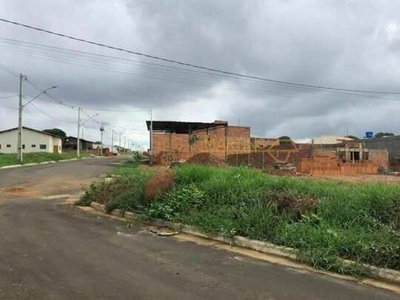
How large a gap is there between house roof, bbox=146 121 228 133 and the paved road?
4595 centimetres

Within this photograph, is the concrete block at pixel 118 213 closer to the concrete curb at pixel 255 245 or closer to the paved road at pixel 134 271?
the concrete curb at pixel 255 245

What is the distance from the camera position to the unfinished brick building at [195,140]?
56.1m

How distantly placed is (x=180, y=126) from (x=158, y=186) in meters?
46.7

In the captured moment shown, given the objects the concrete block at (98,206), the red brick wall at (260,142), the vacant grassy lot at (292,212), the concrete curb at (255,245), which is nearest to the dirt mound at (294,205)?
the vacant grassy lot at (292,212)

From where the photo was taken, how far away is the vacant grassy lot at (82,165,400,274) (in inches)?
332

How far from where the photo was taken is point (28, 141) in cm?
9425

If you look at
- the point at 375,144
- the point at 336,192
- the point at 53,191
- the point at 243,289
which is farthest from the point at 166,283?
the point at 375,144

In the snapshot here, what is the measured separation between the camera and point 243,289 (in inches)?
267

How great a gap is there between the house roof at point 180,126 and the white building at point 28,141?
127 ft

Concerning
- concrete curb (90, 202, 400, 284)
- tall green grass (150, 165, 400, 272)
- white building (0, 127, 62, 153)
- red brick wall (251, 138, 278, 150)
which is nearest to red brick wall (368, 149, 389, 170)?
red brick wall (251, 138, 278, 150)

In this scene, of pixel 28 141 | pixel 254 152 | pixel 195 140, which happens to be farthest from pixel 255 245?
pixel 28 141

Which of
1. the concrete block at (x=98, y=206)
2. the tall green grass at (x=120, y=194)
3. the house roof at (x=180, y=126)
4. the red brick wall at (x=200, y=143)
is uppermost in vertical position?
the house roof at (x=180, y=126)

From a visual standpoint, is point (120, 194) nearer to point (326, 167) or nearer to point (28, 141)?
point (326, 167)

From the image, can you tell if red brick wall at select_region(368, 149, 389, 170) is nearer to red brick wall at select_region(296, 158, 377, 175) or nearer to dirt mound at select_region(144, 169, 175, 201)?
red brick wall at select_region(296, 158, 377, 175)
